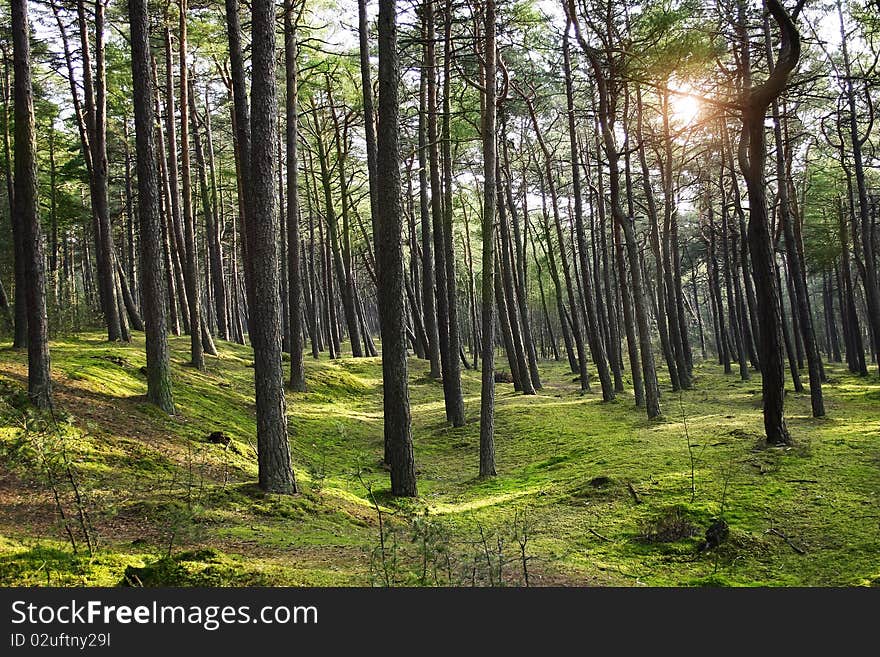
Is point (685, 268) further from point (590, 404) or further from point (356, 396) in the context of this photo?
point (356, 396)

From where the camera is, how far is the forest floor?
223 inches

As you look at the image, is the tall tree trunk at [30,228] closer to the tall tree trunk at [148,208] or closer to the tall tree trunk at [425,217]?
the tall tree trunk at [148,208]

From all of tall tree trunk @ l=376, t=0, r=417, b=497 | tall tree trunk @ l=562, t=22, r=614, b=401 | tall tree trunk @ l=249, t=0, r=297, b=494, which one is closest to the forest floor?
tall tree trunk @ l=249, t=0, r=297, b=494

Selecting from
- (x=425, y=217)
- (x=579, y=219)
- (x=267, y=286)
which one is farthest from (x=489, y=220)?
(x=579, y=219)

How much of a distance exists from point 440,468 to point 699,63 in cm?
852

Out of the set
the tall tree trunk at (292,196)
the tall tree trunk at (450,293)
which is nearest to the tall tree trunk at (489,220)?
the tall tree trunk at (450,293)

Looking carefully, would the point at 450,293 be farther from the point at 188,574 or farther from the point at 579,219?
the point at 188,574

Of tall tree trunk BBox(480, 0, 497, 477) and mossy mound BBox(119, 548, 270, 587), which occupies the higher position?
tall tree trunk BBox(480, 0, 497, 477)

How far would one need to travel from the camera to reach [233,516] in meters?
7.71

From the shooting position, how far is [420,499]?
9.88 meters

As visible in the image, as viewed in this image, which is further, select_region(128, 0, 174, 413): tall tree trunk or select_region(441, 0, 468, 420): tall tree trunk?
select_region(441, 0, 468, 420): tall tree trunk

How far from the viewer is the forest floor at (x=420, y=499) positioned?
5.66 meters

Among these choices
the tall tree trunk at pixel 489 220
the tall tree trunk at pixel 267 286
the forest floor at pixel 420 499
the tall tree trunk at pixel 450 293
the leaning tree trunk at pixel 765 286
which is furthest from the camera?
the tall tree trunk at pixel 450 293

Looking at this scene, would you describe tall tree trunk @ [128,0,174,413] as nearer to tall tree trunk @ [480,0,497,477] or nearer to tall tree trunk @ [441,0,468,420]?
tall tree trunk @ [480,0,497,477]
